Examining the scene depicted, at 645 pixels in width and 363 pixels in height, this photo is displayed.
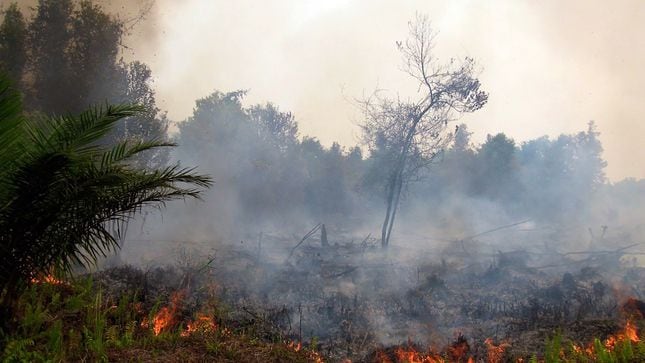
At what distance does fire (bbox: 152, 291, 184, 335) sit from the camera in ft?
28.7

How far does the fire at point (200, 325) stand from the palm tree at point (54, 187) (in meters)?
3.10

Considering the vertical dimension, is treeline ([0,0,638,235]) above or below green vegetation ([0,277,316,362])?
above

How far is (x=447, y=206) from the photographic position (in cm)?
4506

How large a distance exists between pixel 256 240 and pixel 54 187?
21207 millimetres

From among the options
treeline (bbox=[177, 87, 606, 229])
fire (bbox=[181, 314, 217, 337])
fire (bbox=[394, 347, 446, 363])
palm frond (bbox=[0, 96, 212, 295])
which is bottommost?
fire (bbox=[394, 347, 446, 363])

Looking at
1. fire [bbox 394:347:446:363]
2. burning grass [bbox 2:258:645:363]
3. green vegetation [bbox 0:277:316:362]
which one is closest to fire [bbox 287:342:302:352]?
burning grass [bbox 2:258:645:363]

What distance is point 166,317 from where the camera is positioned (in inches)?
371

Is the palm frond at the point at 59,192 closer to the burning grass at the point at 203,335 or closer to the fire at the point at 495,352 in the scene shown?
the burning grass at the point at 203,335

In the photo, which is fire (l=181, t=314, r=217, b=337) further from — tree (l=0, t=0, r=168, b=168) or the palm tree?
tree (l=0, t=0, r=168, b=168)

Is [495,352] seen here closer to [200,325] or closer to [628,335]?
[628,335]

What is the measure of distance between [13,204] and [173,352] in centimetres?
332

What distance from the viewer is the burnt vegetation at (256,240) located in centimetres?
602

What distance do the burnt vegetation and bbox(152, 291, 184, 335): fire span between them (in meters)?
0.06

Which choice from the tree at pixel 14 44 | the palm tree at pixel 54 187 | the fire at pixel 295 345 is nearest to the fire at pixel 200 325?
the fire at pixel 295 345
